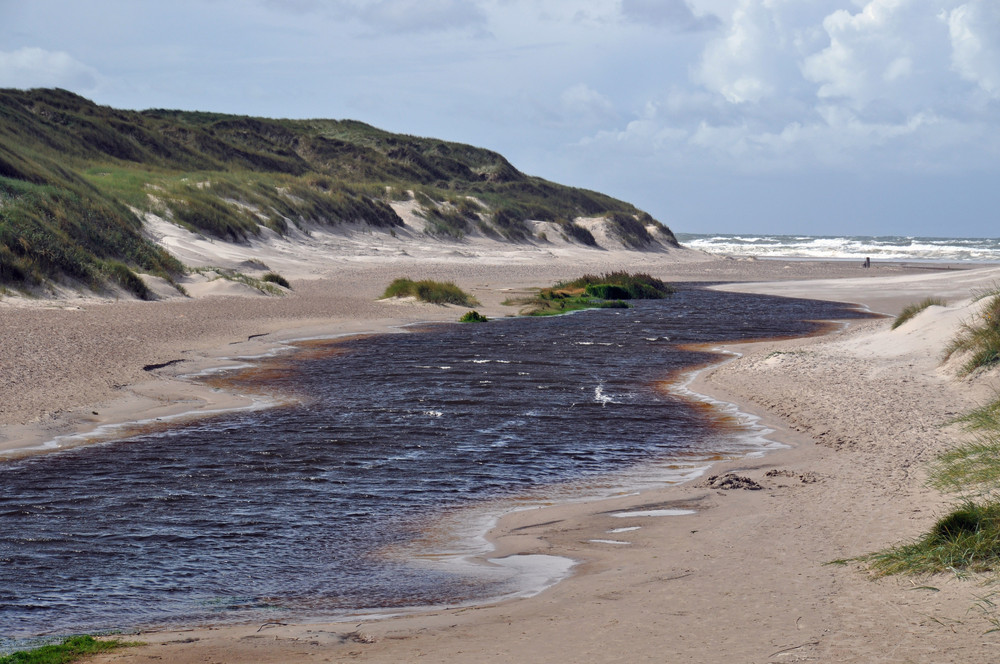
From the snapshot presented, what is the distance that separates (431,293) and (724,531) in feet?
71.1

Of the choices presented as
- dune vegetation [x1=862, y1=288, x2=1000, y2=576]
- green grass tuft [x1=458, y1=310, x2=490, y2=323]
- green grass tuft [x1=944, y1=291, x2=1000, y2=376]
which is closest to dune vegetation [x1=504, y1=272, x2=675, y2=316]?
green grass tuft [x1=458, y1=310, x2=490, y2=323]

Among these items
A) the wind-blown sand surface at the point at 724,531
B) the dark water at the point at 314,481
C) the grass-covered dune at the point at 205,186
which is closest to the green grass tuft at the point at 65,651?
the wind-blown sand surface at the point at 724,531

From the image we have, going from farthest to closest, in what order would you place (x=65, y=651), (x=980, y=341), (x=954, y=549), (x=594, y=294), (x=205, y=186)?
(x=205, y=186) → (x=594, y=294) → (x=980, y=341) → (x=954, y=549) → (x=65, y=651)

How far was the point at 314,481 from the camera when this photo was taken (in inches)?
341

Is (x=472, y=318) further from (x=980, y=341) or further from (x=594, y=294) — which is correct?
(x=980, y=341)

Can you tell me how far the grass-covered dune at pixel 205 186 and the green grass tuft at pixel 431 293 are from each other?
680 centimetres

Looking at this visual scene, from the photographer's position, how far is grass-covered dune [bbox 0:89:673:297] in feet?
84.2

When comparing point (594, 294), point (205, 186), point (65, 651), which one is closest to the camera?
point (65, 651)

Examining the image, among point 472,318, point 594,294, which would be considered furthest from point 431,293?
point 594,294

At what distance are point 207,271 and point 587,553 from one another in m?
25.5

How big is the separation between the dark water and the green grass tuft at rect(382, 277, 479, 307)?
10.7 metres

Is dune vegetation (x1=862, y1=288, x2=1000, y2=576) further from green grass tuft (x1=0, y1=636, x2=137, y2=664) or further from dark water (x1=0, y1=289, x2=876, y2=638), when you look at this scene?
green grass tuft (x1=0, y1=636, x2=137, y2=664)

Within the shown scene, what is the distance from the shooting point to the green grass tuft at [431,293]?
2802 centimetres

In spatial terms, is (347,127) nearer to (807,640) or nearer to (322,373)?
(322,373)
